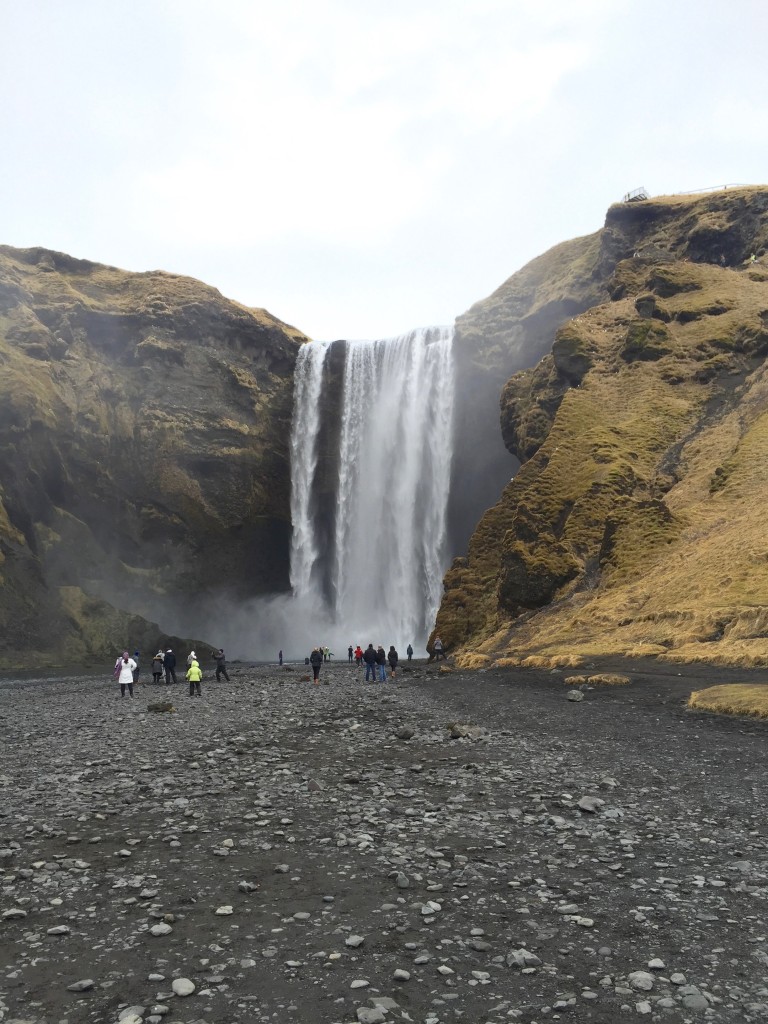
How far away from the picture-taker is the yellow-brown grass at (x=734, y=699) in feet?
59.9

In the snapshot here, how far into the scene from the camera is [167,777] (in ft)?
45.0

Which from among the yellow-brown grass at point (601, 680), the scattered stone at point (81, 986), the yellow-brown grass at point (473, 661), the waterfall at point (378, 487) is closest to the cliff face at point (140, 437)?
the waterfall at point (378, 487)

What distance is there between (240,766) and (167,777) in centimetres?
153

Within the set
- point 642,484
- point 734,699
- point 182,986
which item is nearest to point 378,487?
point 642,484

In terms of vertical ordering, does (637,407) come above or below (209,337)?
below

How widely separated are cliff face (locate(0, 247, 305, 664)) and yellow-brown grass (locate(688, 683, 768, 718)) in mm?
53940

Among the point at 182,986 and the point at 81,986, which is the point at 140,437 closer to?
the point at 81,986

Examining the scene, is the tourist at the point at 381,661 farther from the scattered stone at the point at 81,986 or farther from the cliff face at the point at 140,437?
the cliff face at the point at 140,437

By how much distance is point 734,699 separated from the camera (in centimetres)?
1914

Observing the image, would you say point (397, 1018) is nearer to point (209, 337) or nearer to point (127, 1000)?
point (127, 1000)

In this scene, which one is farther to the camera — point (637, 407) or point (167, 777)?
point (637, 407)

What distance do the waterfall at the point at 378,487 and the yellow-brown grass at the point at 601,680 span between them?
42.8 metres

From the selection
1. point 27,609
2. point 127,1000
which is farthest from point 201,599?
point 127,1000

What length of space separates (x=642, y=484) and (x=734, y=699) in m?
27.1
